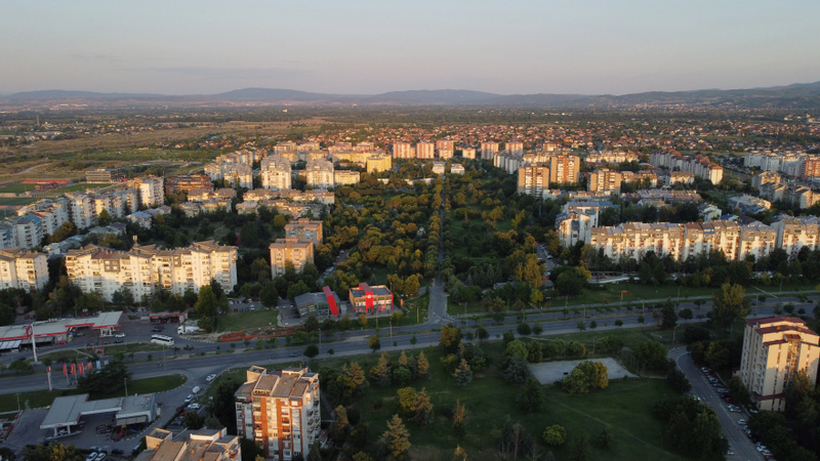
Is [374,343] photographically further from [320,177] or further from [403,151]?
[403,151]

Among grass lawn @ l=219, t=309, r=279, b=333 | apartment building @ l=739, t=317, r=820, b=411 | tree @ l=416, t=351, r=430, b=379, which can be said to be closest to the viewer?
apartment building @ l=739, t=317, r=820, b=411

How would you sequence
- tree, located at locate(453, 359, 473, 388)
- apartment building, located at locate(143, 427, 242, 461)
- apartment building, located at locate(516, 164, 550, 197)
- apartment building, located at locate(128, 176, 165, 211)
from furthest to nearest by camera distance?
apartment building, located at locate(516, 164, 550, 197) < apartment building, located at locate(128, 176, 165, 211) < tree, located at locate(453, 359, 473, 388) < apartment building, located at locate(143, 427, 242, 461)

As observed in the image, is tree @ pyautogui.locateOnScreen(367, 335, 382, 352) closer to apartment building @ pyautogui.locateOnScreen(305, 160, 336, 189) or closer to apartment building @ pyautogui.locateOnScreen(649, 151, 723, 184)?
apartment building @ pyautogui.locateOnScreen(305, 160, 336, 189)

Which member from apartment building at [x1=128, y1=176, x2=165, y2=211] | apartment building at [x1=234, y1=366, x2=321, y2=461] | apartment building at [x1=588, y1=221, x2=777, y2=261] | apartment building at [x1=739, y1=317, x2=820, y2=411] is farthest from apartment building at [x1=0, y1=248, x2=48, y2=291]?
apartment building at [x1=739, y1=317, x2=820, y2=411]

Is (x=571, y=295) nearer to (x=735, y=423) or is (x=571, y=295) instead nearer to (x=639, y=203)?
(x=735, y=423)

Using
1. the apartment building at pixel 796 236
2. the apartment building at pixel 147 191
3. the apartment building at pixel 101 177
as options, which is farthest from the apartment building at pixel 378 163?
the apartment building at pixel 796 236

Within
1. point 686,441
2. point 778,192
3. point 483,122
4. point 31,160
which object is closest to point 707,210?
point 778,192

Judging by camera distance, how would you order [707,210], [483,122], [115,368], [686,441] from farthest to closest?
[483,122] → [707,210] → [115,368] → [686,441]
